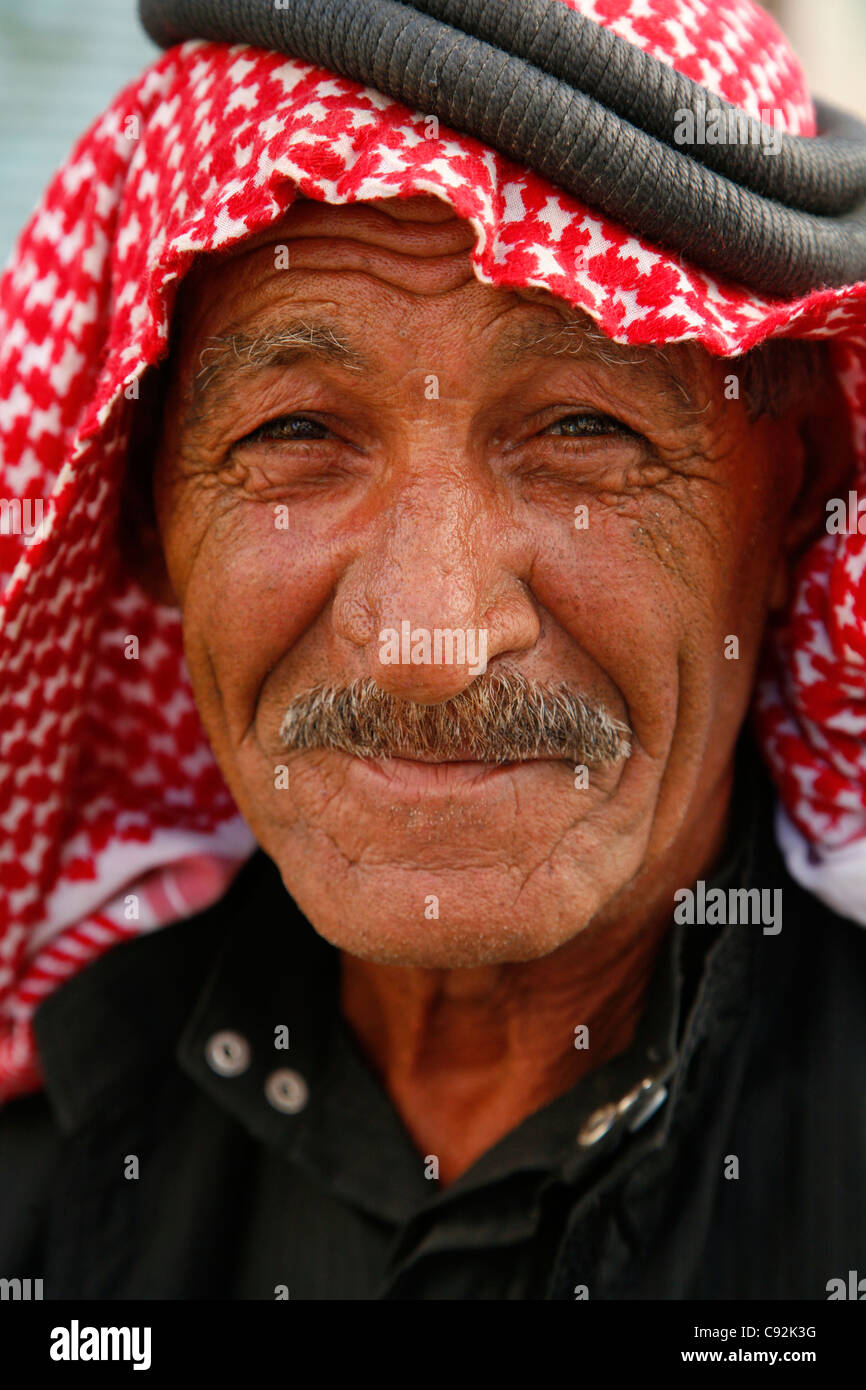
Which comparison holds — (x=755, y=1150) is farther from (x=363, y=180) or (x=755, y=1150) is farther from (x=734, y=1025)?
(x=363, y=180)

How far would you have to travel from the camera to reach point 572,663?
6.05ft

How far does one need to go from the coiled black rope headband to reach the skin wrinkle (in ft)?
0.47

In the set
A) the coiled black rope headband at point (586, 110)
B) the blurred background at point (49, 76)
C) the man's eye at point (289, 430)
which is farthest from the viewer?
the blurred background at point (49, 76)

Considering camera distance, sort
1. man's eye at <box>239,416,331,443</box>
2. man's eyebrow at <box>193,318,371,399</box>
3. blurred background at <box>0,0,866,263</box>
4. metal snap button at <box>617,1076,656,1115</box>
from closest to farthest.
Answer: man's eyebrow at <box>193,318,371,399</box> → man's eye at <box>239,416,331,443</box> → metal snap button at <box>617,1076,656,1115</box> → blurred background at <box>0,0,866,263</box>

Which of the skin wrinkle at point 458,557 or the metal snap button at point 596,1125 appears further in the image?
the metal snap button at point 596,1125

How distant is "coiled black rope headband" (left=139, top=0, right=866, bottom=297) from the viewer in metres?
1.63

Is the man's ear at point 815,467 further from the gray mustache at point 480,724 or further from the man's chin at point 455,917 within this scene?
the man's chin at point 455,917

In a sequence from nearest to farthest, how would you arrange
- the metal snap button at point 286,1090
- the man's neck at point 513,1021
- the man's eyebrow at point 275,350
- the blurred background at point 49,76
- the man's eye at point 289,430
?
the man's eyebrow at point 275,350 → the man's eye at point 289,430 → the man's neck at point 513,1021 → the metal snap button at point 286,1090 → the blurred background at point 49,76

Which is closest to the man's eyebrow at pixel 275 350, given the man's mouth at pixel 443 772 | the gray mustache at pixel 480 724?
the gray mustache at pixel 480 724

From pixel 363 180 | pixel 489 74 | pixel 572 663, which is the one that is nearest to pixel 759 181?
pixel 489 74

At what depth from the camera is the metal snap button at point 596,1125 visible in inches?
78.4

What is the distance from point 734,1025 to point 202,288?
145 centimetres

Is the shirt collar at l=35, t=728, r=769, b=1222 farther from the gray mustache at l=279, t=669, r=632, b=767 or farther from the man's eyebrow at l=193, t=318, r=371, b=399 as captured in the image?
the man's eyebrow at l=193, t=318, r=371, b=399

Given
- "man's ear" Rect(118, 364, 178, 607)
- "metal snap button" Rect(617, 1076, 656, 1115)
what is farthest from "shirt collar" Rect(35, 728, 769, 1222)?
"man's ear" Rect(118, 364, 178, 607)
